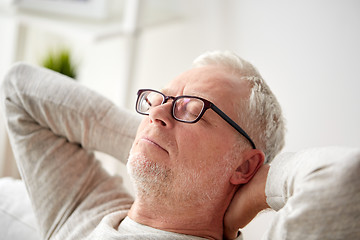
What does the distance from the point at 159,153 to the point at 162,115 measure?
0.11 m

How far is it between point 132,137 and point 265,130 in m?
0.46

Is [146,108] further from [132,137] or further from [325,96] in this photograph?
[325,96]

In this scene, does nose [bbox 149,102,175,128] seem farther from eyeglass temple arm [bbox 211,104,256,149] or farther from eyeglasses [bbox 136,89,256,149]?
eyeglass temple arm [bbox 211,104,256,149]

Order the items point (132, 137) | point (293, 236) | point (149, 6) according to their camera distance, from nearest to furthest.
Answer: point (293, 236) < point (132, 137) < point (149, 6)

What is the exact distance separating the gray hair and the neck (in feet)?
0.63

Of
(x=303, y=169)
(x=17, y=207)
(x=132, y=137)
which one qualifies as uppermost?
(x=303, y=169)

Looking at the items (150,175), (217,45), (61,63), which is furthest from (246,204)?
(61,63)

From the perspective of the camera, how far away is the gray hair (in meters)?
1.17

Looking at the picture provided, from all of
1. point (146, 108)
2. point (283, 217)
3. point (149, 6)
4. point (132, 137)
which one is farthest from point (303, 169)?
point (149, 6)

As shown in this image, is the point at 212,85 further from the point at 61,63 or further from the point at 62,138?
the point at 61,63

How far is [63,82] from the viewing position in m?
1.41

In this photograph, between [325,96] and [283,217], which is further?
[325,96]

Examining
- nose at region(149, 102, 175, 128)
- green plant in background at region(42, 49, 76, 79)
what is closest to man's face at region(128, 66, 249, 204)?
nose at region(149, 102, 175, 128)

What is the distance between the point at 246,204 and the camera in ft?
3.53
